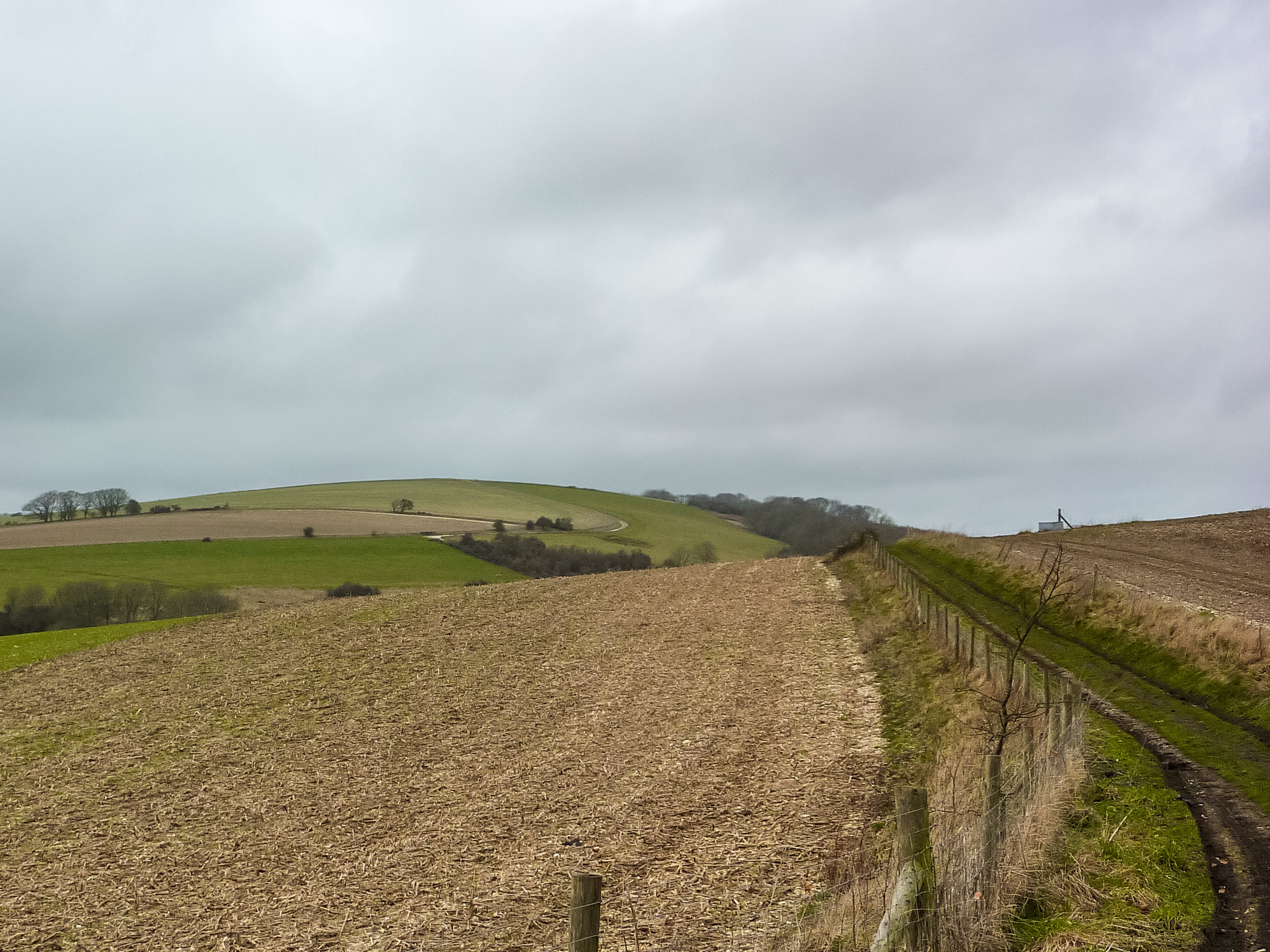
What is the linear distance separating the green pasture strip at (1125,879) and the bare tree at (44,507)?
118m

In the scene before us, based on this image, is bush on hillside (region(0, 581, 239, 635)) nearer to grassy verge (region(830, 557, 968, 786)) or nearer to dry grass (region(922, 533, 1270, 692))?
grassy verge (region(830, 557, 968, 786))

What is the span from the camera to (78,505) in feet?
348

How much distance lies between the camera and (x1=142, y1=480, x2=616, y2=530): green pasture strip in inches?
4510

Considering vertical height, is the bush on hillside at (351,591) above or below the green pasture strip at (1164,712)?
below

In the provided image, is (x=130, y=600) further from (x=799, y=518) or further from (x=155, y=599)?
(x=799, y=518)

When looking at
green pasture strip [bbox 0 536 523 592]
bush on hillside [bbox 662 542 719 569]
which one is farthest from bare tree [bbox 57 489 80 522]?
bush on hillside [bbox 662 542 719 569]

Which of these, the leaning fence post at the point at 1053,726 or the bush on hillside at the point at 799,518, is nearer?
the leaning fence post at the point at 1053,726

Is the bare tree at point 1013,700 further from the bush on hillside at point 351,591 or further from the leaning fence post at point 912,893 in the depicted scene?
the bush on hillside at point 351,591

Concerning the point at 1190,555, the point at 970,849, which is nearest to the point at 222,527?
the point at 1190,555

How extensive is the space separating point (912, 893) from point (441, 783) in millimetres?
12987

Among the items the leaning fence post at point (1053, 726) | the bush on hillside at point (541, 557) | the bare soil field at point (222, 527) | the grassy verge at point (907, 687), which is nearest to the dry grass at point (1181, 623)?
the grassy verge at point (907, 687)

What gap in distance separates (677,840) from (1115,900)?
6.58 meters

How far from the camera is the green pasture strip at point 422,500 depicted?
115 meters

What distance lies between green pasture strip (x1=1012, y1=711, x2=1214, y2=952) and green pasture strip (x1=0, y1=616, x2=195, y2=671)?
118ft
